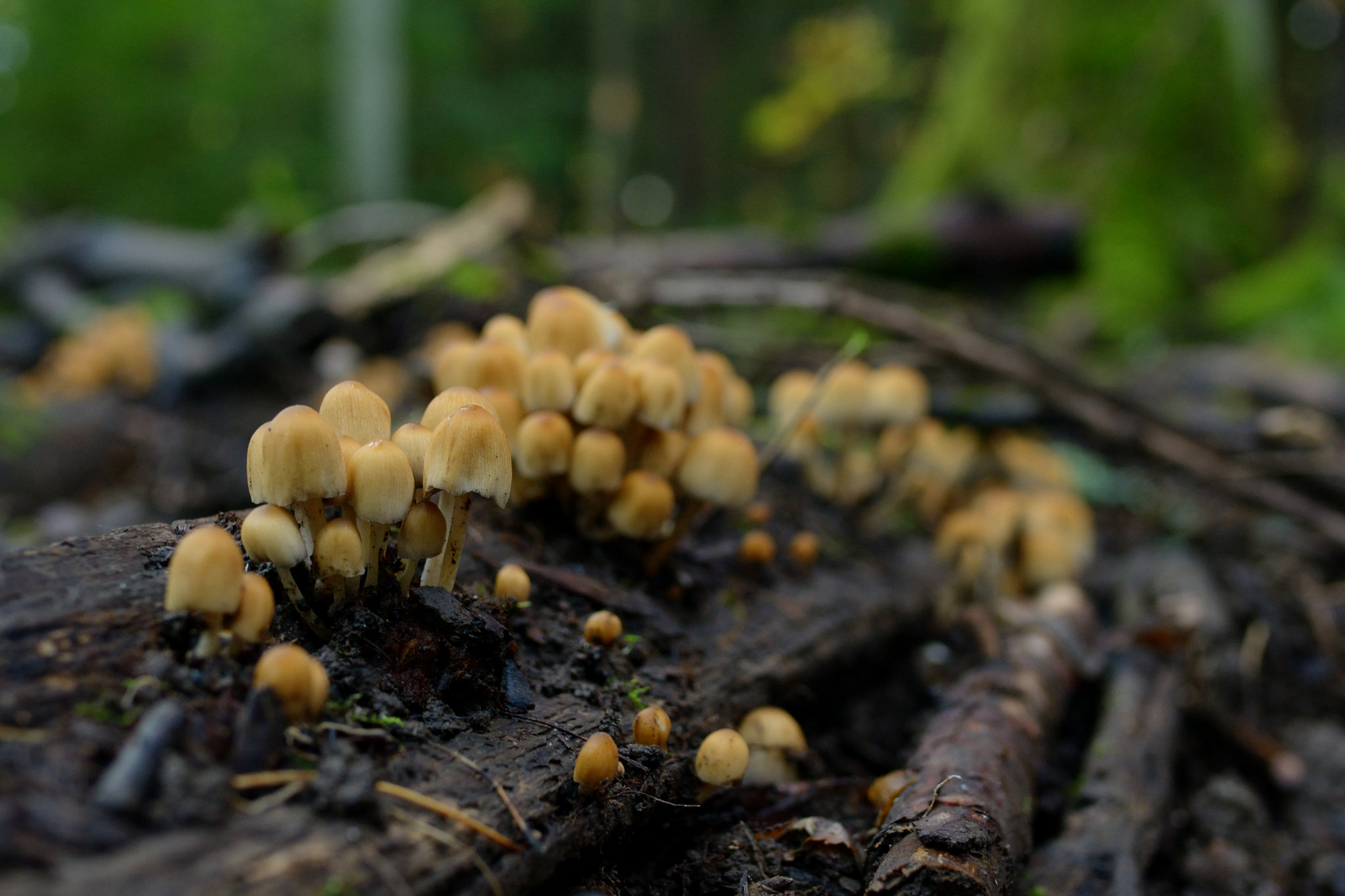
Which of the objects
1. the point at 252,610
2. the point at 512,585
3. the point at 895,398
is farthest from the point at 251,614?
the point at 895,398

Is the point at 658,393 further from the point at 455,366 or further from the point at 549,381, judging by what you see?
the point at 455,366

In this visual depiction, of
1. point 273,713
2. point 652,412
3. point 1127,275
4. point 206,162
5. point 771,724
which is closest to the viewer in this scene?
point 273,713

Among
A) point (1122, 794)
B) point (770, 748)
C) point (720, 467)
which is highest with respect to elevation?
point (720, 467)

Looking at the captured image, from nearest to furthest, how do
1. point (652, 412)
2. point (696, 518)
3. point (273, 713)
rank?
point (273, 713), point (652, 412), point (696, 518)

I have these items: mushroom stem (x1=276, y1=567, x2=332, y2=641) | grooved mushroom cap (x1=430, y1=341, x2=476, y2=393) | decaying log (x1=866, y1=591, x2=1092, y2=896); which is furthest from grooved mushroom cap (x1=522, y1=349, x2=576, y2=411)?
decaying log (x1=866, y1=591, x2=1092, y2=896)

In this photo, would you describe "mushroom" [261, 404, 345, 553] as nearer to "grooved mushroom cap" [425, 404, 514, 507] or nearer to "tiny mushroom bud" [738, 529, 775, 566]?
"grooved mushroom cap" [425, 404, 514, 507]

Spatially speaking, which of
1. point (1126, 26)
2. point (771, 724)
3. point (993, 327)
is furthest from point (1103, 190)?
point (771, 724)

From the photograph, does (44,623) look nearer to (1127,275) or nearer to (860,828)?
(860,828)
